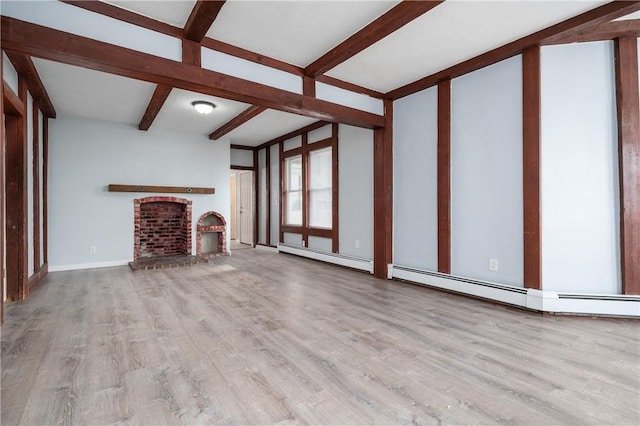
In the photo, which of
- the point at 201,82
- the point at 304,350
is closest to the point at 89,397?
the point at 304,350

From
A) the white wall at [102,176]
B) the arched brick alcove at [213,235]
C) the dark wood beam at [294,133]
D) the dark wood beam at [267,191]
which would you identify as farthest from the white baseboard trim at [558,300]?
the white wall at [102,176]

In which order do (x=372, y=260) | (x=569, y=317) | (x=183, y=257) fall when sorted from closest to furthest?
(x=569, y=317)
(x=372, y=260)
(x=183, y=257)

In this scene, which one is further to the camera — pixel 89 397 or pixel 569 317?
pixel 569 317

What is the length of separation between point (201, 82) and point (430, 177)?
2885mm

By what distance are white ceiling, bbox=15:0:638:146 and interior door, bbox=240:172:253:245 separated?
159 inches

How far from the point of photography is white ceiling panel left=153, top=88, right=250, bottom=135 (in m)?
4.50

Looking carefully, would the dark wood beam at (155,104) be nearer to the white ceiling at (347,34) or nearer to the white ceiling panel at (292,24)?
the white ceiling at (347,34)

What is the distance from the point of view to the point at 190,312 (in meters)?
3.08

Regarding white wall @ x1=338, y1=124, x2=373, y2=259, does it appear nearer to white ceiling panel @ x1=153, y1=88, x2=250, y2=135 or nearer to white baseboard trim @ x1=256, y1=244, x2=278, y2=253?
white ceiling panel @ x1=153, y1=88, x2=250, y2=135

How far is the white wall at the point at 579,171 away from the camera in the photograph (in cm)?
296

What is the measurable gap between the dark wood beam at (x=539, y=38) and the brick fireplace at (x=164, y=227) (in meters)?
4.97

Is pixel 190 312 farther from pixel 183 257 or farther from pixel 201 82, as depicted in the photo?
pixel 183 257

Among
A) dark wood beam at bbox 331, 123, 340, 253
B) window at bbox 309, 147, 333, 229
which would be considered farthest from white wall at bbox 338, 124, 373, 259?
window at bbox 309, 147, 333, 229

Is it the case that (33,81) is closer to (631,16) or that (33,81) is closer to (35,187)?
(35,187)
